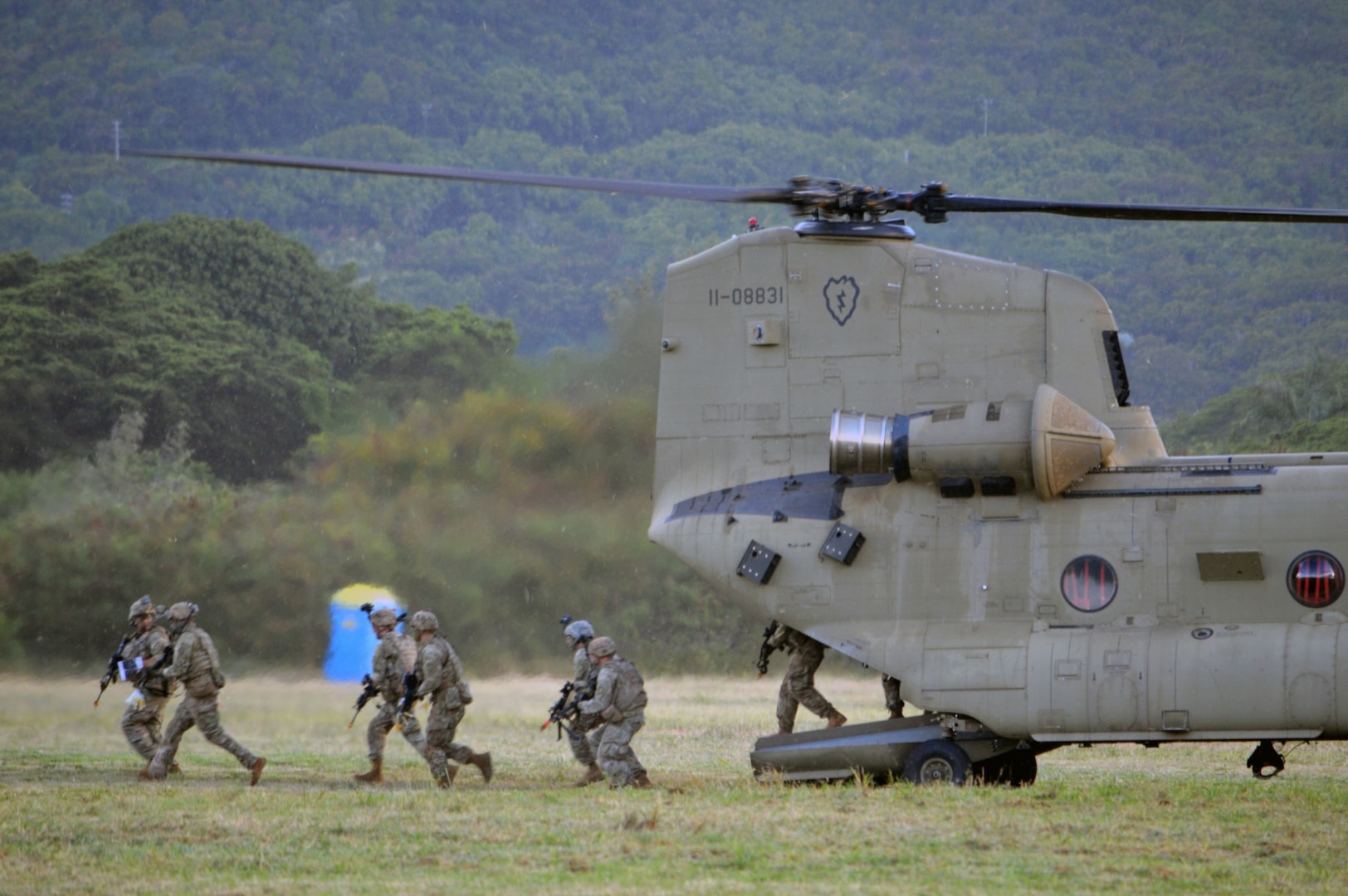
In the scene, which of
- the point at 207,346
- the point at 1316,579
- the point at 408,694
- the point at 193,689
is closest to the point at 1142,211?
the point at 1316,579

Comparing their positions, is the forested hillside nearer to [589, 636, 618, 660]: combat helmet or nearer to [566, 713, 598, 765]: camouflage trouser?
[566, 713, 598, 765]: camouflage trouser

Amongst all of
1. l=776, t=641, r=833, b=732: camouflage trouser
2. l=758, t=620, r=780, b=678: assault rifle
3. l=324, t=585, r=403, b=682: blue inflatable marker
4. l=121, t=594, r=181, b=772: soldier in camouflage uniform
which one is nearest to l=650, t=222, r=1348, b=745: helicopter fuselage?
l=758, t=620, r=780, b=678: assault rifle

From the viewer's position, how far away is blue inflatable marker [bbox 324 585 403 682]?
66.3ft

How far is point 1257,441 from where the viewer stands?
3222cm

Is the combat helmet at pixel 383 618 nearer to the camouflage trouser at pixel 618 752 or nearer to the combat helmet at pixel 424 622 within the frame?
the combat helmet at pixel 424 622

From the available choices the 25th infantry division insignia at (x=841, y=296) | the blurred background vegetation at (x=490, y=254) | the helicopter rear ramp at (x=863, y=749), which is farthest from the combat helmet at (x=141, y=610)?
the 25th infantry division insignia at (x=841, y=296)

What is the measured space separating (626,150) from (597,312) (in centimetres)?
1599

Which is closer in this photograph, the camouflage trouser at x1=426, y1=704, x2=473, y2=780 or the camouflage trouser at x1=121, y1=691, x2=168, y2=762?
the camouflage trouser at x1=426, y1=704, x2=473, y2=780

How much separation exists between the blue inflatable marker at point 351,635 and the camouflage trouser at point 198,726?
19.5 feet

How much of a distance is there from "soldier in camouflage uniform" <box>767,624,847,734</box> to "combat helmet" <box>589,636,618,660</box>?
5.31 feet

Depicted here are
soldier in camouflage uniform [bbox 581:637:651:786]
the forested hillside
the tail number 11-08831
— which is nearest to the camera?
soldier in camouflage uniform [bbox 581:637:651:786]

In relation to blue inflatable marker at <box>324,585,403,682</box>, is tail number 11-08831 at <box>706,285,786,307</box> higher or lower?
higher

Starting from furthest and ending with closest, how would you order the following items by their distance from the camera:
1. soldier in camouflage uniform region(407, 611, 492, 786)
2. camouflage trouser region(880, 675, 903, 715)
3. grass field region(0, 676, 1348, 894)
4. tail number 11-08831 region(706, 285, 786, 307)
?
1. tail number 11-08831 region(706, 285, 786, 307)
2. camouflage trouser region(880, 675, 903, 715)
3. soldier in camouflage uniform region(407, 611, 492, 786)
4. grass field region(0, 676, 1348, 894)

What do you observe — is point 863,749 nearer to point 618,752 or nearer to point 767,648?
point 767,648
